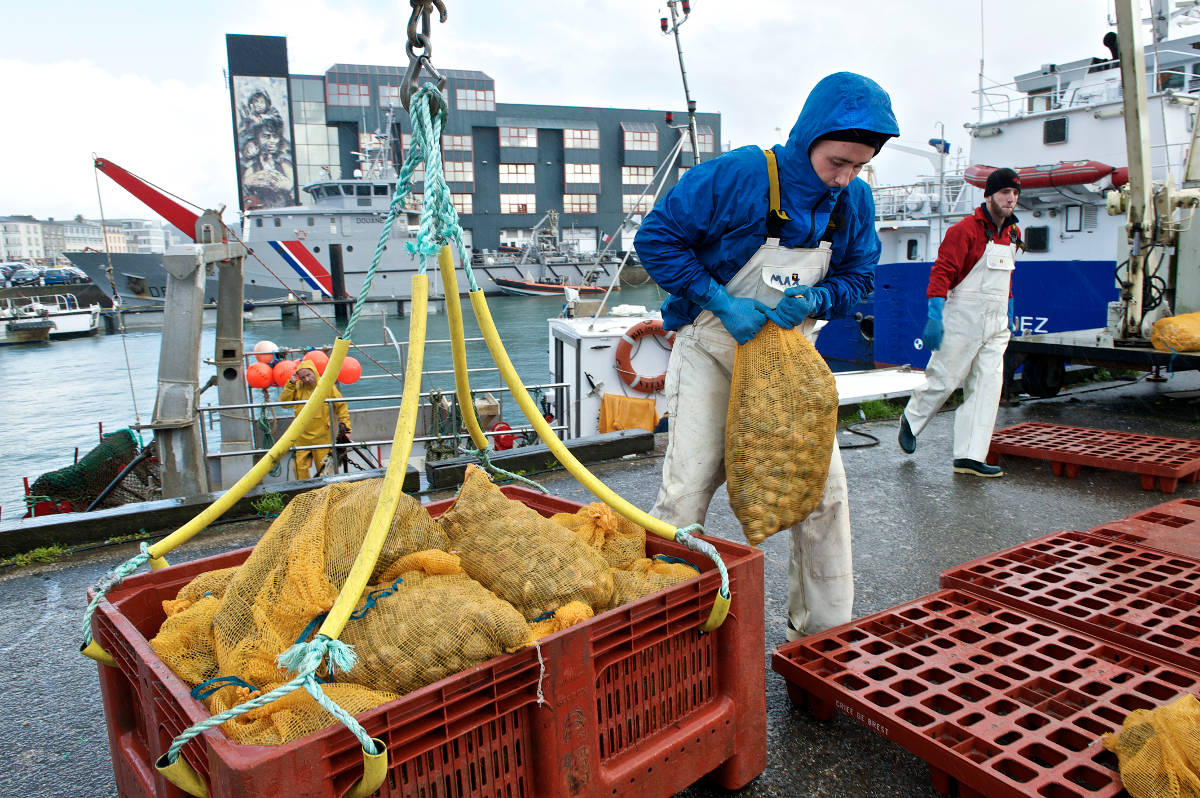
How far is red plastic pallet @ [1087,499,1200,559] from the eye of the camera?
11.8ft

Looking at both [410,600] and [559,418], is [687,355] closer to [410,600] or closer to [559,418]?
[410,600]

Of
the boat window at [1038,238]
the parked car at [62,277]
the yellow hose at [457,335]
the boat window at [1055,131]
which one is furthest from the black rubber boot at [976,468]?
the parked car at [62,277]

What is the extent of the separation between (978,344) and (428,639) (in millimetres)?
4977

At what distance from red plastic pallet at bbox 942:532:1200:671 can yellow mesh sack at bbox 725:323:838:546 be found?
115cm

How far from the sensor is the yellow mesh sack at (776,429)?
2514 mm

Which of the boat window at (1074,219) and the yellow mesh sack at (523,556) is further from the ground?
the boat window at (1074,219)

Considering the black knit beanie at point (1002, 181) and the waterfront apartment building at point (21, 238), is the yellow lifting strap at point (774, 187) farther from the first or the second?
the waterfront apartment building at point (21, 238)

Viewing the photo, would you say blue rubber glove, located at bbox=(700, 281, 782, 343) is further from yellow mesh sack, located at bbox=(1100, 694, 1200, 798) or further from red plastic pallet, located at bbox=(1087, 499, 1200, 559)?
red plastic pallet, located at bbox=(1087, 499, 1200, 559)

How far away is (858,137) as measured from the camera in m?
2.41

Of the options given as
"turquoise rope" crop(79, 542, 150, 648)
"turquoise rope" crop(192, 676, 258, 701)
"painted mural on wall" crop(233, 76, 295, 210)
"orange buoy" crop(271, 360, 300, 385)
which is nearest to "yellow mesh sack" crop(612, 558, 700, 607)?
"turquoise rope" crop(192, 676, 258, 701)

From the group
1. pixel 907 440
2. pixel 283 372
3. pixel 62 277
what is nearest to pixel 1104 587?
pixel 907 440

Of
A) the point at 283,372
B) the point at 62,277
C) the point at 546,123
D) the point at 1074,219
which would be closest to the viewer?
the point at 283,372

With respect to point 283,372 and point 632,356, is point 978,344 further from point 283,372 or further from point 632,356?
point 283,372

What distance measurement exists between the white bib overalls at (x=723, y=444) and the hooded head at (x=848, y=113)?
1.38ft
